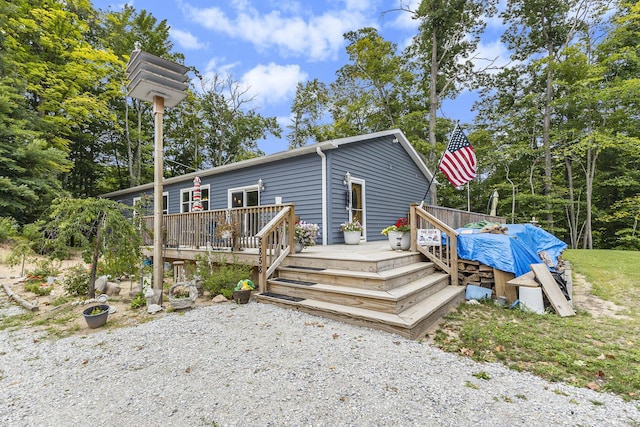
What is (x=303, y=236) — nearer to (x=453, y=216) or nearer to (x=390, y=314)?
A: (x=390, y=314)

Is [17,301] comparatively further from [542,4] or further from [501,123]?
[542,4]

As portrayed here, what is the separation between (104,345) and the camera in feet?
10.1

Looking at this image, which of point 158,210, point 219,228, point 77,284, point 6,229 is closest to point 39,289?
point 77,284

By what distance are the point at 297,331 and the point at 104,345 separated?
2.14 meters

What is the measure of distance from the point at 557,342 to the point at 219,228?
17.9 ft

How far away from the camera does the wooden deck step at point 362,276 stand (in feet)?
12.6

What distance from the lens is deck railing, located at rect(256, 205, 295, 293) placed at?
4.72 meters

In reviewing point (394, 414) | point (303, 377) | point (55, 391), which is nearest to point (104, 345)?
point (55, 391)

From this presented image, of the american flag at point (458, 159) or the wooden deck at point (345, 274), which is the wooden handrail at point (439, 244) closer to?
the wooden deck at point (345, 274)

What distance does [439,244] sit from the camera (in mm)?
A: 5375

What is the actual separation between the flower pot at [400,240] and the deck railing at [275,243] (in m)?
2.06

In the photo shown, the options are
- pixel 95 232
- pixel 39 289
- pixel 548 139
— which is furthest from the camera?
pixel 548 139

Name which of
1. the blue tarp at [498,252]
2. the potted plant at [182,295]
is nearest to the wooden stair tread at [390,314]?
the potted plant at [182,295]

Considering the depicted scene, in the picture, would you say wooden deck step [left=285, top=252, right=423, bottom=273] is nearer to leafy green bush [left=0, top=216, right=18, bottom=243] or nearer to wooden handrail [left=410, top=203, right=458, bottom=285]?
wooden handrail [left=410, top=203, right=458, bottom=285]
